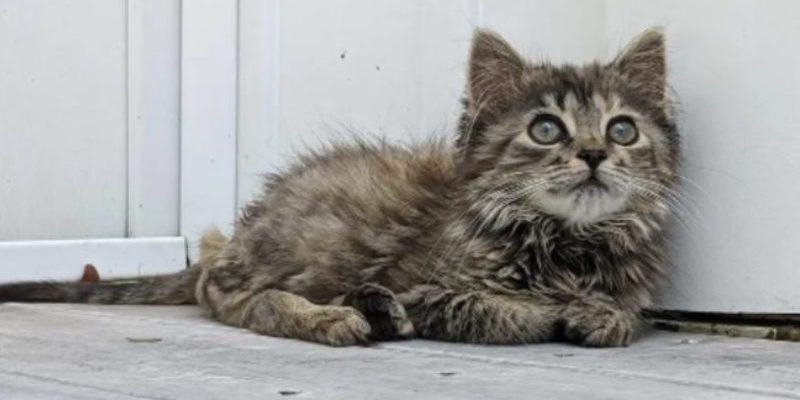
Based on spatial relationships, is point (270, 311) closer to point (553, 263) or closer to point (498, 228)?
point (498, 228)

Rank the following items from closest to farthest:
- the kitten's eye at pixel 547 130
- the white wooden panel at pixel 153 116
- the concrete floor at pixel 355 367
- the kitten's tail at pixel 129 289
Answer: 1. the concrete floor at pixel 355 367
2. the kitten's eye at pixel 547 130
3. the kitten's tail at pixel 129 289
4. the white wooden panel at pixel 153 116

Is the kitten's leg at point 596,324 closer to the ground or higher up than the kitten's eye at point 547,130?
closer to the ground

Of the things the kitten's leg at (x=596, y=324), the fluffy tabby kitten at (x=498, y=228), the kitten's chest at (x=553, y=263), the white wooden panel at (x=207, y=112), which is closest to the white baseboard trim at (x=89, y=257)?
the white wooden panel at (x=207, y=112)

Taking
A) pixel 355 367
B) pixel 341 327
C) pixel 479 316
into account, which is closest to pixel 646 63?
pixel 479 316

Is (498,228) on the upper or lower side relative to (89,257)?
upper

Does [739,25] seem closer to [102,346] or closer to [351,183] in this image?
[351,183]

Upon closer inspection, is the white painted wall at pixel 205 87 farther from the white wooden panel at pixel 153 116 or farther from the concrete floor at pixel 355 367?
the concrete floor at pixel 355 367
